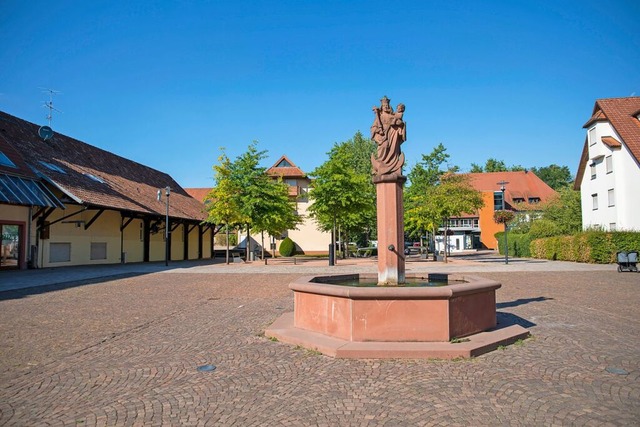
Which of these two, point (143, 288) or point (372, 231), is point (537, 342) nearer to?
point (143, 288)

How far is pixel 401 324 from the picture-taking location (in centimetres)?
599

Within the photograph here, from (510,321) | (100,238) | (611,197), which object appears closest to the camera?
(510,321)

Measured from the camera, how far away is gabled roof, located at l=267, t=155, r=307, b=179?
49.8 meters

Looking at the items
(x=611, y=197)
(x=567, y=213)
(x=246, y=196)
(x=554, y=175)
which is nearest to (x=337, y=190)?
(x=246, y=196)

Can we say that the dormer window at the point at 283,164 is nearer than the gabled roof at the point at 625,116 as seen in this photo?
No

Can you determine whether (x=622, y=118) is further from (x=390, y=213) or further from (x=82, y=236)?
(x=82, y=236)

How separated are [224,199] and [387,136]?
21.7 metres

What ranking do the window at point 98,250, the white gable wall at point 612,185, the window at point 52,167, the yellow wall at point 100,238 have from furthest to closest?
the white gable wall at point 612,185 < the window at point 98,250 < the window at point 52,167 < the yellow wall at point 100,238

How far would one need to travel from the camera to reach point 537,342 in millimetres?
6469

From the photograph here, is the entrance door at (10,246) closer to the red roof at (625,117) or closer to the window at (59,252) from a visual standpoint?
the window at (59,252)

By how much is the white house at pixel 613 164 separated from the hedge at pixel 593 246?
91.1 inches

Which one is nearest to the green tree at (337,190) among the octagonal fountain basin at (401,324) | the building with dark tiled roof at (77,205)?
the building with dark tiled roof at (77,205)

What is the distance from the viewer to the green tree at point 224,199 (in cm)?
2842

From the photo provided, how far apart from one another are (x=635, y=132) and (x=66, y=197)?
3474 cm
